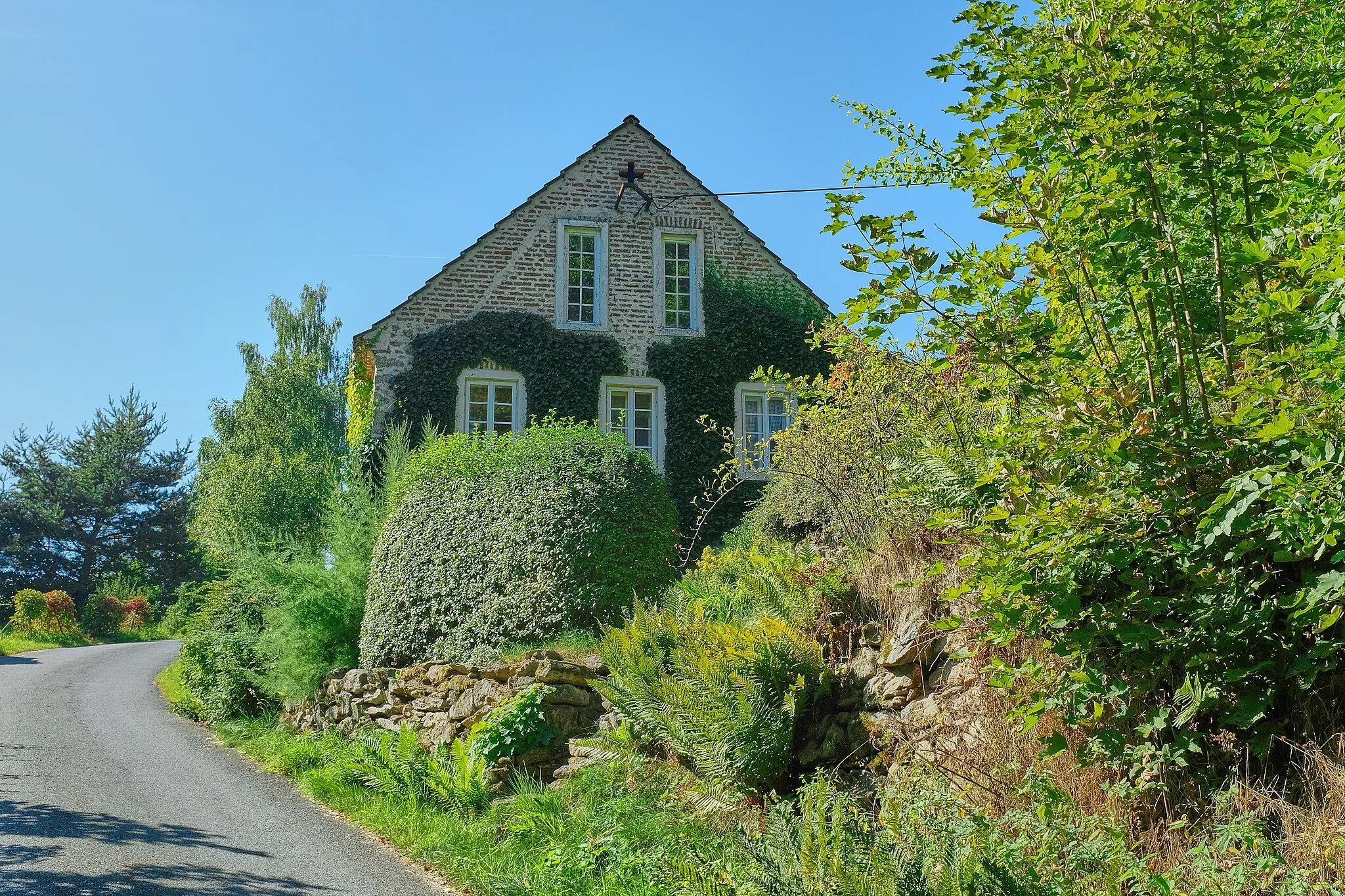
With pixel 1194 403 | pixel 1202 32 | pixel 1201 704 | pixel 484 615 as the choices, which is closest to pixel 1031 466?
pixel 1194 403

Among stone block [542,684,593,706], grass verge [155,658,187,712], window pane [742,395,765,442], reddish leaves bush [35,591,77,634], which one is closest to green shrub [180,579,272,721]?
grass verge [155,658,187,712]

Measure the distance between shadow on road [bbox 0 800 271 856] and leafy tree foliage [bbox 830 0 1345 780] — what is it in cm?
584

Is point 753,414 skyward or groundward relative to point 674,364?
groundward

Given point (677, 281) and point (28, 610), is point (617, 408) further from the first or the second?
point (28, 610)

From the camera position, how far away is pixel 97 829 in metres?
7.87

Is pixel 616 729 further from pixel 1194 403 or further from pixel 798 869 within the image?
pixel 1194 403

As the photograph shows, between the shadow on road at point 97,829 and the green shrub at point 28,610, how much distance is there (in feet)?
80.0

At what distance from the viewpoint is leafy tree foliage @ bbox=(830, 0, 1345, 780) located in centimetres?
409

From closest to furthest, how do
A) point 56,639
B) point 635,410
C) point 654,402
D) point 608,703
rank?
point 608,703 < point 635,410 < point 654,402 < point 56,639

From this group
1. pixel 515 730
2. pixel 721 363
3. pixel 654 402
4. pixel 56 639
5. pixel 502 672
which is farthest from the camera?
pixel 56 639

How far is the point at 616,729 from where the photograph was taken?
7184 mm

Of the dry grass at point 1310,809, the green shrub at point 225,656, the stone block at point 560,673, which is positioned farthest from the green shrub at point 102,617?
the dry grass at point 1310,809

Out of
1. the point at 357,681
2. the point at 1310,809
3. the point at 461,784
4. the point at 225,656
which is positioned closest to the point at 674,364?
the point at 225,656

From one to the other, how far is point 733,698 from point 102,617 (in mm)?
34596
